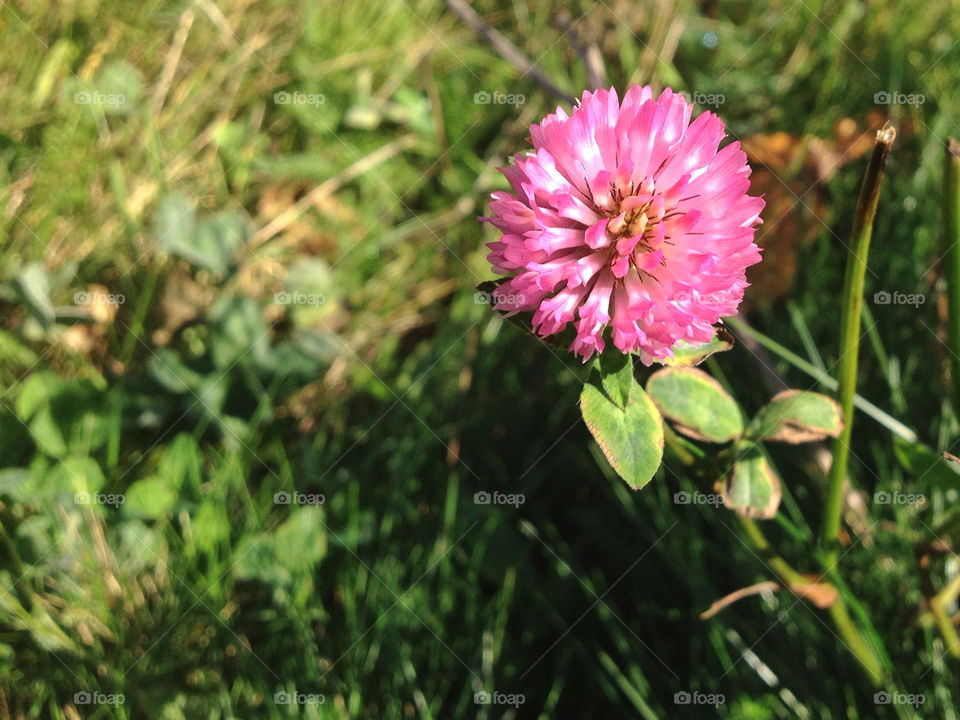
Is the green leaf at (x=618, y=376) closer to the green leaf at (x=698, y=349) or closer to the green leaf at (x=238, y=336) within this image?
the green leaf at (x=698, y=349)

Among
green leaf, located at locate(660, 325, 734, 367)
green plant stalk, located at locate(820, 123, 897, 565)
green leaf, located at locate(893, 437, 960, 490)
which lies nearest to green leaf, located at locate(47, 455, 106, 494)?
green leaf, located at locate(660, 325, 734, 367)

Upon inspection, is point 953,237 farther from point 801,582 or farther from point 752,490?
point 801,582

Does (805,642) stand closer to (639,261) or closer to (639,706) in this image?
(639,706)

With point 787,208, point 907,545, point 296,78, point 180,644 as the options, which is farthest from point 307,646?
point 296,78

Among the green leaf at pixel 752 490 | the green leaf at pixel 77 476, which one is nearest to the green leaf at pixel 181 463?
the green leaf at pixel 77 476

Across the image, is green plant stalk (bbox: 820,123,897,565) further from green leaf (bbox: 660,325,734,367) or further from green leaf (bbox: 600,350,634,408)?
green leaf (bbox: 600,350,634,408)

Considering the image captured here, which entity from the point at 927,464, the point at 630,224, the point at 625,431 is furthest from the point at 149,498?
the point at 927,464

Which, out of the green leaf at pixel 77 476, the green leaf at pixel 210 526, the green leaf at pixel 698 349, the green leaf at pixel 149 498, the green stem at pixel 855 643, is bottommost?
the green stem at pixel 855 643

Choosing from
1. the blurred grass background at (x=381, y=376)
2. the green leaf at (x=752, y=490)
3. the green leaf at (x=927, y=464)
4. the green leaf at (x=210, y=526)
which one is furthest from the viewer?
the green leaf at (x=210, y=526)
